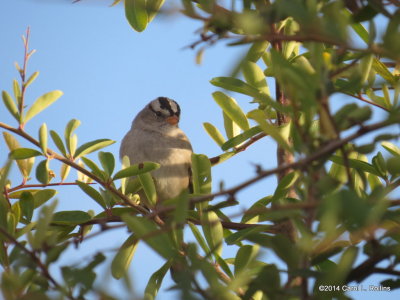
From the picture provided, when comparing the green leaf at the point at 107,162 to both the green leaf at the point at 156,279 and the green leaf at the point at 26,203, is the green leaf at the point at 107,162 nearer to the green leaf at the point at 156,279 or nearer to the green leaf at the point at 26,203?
the green leaf at the point at 26,203

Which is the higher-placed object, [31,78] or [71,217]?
[31,78]

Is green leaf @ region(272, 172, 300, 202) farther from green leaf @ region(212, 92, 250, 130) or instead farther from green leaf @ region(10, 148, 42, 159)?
green leaf @ region(10, 148, 42, 159)

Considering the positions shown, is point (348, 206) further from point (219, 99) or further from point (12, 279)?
point (219, 99)

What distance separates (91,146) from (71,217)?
35cm

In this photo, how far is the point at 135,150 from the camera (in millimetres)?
3877

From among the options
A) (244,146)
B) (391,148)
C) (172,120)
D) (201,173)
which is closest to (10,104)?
(201,173)

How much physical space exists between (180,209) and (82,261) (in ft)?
0.81

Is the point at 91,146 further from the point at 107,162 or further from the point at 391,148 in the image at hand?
the point at 391,148

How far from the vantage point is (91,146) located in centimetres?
208

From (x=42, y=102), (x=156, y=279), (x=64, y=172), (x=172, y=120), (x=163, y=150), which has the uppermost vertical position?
(x=42, y=102)

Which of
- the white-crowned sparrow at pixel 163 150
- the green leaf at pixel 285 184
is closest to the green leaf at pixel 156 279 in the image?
the green leaf at pixel 285 184

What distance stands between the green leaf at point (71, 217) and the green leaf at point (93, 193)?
0.29 feet

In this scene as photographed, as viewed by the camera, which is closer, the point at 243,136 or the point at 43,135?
the point at 43,135

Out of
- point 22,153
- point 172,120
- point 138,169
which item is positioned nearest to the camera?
point 22,153
